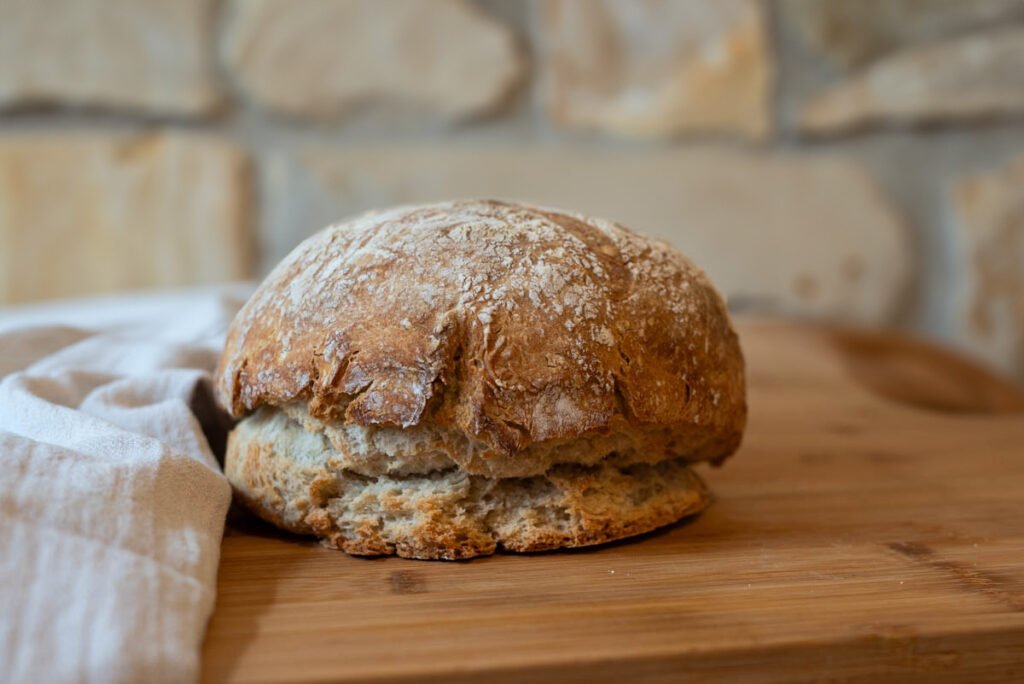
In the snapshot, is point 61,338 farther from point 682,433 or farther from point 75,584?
point 682,433

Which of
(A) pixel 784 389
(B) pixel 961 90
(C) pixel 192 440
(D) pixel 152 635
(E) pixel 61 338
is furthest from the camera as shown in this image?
(B) pixel 961 90

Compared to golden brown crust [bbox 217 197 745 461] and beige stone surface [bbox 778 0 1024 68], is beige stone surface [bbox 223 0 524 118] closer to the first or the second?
beige stone surface [bbox 778 0 1024 68]

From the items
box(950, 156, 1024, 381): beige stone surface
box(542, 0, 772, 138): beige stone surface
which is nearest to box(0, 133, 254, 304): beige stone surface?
box(542, 0, 772, 138): beige stone surface

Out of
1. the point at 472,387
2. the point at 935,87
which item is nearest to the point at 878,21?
the point at 935,87

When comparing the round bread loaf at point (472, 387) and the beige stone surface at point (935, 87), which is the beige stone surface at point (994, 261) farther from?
the round bread loaf at point (472, 387)

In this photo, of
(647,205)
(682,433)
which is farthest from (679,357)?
(647,205)

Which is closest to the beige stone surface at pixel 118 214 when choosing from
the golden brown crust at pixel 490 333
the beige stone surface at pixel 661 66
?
the beige stone surface at pixel 661 66
